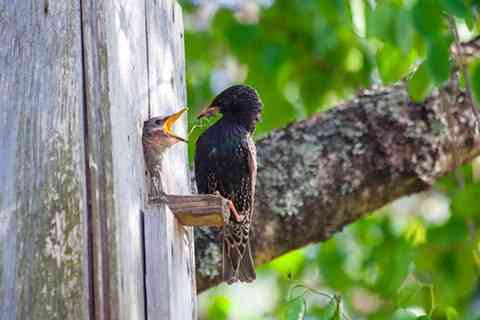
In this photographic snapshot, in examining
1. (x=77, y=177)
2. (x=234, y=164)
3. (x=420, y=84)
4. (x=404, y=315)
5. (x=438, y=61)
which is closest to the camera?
(x=77, y=177)

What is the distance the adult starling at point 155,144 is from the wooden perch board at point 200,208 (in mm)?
45

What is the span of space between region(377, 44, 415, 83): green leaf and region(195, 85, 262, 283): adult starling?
46 centimetres

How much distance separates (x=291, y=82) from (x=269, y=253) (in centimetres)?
188

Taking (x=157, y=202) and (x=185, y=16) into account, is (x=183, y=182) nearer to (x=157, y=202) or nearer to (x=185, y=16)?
(x=157, y=202)

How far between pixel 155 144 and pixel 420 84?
4.09ft

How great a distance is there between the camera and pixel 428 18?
3855mm

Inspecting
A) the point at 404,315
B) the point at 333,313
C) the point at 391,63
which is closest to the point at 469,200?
the point at 391,63

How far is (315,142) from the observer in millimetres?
4234

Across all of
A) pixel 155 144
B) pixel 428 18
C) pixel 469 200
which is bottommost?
pixel 155 144

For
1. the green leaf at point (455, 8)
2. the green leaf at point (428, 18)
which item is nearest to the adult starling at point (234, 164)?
the green leaf at point (428, 18)

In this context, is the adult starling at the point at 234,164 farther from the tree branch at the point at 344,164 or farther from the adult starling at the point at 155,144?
the adult starling at the point at 155,144

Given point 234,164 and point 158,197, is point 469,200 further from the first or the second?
point 158,197

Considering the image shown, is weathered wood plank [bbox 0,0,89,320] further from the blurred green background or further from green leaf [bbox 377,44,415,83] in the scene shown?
green leaf [bbox 377,44,415,83]

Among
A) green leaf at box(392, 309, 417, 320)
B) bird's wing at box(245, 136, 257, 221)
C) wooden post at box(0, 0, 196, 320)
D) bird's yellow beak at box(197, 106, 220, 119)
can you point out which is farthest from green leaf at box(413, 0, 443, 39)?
wooden post at box(0, 0, 196, 320)
